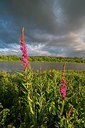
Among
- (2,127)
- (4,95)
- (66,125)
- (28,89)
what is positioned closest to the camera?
(66,125)

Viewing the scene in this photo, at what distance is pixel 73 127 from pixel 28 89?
1801 millimetres

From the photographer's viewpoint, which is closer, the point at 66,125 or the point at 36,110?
the point at 66,125

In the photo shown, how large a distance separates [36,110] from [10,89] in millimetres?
3489

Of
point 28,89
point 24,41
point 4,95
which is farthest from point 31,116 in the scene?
point 4,95

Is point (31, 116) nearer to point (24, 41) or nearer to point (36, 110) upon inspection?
point (36, 110)

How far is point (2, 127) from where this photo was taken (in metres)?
9.79

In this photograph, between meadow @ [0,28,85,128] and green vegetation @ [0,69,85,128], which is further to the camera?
green vegetation @ [0,69,85,128]

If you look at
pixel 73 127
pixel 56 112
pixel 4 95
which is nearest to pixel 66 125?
pixel 73 127

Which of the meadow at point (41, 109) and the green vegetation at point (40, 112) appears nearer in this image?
the meadow at point (41, 109)

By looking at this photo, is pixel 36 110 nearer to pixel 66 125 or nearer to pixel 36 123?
pixel 36 123

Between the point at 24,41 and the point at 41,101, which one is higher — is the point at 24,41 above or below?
above

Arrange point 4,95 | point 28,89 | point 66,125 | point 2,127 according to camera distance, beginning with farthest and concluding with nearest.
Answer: point 4,95 → point 2,127 → point 28,89 → point 66,125

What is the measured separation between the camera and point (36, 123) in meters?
9.29

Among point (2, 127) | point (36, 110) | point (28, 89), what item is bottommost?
point (2, 127)
